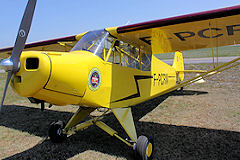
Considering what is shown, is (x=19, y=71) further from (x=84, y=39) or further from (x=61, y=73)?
(x=84, y=39)

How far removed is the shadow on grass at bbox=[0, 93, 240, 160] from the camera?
3451 mm

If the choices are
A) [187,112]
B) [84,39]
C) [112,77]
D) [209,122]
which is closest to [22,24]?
[84,39]

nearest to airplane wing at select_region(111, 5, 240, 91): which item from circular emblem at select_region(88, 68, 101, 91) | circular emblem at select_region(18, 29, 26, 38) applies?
circular emblem at select_region(88, 68, 101, 91)

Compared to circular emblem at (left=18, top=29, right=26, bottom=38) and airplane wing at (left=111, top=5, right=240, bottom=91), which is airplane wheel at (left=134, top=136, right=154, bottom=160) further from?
circular emblem at (left=18, top=29, right=26, bottom=38)

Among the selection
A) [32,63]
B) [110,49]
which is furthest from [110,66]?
[32,63]

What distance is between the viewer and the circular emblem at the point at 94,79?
2840 millimetres

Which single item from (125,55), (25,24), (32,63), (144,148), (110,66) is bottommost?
(144,148)

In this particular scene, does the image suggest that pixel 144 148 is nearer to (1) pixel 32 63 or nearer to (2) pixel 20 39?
(1) pixel 32 63

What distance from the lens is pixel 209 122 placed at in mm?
5105

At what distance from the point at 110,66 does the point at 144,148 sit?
1713mm

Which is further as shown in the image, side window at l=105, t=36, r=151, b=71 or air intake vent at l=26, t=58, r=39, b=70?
side window at l=105, t=36, r=151, b=71

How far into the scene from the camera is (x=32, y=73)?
215cm

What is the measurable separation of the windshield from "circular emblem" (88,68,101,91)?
0.40 metres

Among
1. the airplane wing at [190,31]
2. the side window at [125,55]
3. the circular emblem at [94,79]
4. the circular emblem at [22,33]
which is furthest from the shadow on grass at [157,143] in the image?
the circular emblem at [22,33]
